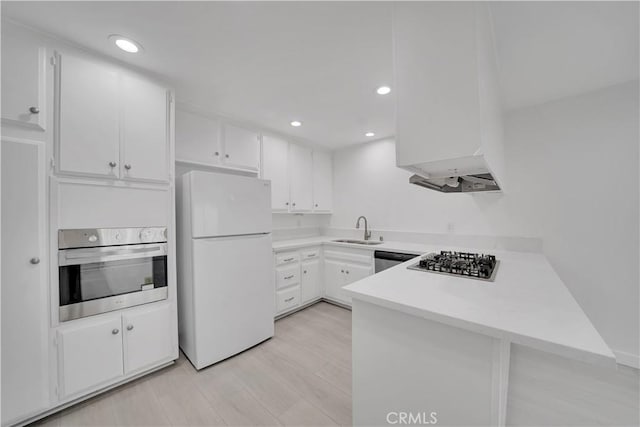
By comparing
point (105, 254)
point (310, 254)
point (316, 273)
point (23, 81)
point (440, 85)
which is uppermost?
point (23, 81)

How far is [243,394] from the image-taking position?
5.21 feet

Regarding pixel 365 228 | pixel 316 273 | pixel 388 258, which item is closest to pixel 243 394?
pixel 316 273

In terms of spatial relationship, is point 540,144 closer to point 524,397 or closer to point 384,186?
point 384,186

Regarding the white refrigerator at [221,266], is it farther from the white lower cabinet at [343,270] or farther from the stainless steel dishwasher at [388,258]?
the stainless steel dishwasher at [388,258]

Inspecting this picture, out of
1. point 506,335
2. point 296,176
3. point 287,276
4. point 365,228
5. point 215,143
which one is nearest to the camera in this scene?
point 506,335

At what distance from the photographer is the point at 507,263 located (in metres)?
1.70

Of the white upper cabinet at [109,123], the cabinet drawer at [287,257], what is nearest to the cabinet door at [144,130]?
the white upper cabinet at [109,123]

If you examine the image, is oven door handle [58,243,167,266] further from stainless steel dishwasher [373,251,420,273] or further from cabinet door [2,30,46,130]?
stainless steel dishwasher [373,251,420,273]

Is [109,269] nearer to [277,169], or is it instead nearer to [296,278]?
[296,278]

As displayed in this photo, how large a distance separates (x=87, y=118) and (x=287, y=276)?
2.19m

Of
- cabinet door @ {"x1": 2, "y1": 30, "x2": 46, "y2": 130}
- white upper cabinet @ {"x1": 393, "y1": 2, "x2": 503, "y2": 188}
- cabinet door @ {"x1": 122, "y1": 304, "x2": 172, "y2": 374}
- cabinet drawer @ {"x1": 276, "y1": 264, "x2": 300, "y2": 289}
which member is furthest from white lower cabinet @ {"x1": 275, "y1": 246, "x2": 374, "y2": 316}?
cabinet door @ {"x1": 2, "y1": 30, "x2": 46, "y2": 130}

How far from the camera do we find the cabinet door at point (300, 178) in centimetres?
323

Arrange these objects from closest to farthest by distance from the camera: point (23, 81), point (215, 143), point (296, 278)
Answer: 1. point (23, 81)
2. point (215, 143)
3. point (296, 278)

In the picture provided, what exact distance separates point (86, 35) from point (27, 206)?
109 cm
